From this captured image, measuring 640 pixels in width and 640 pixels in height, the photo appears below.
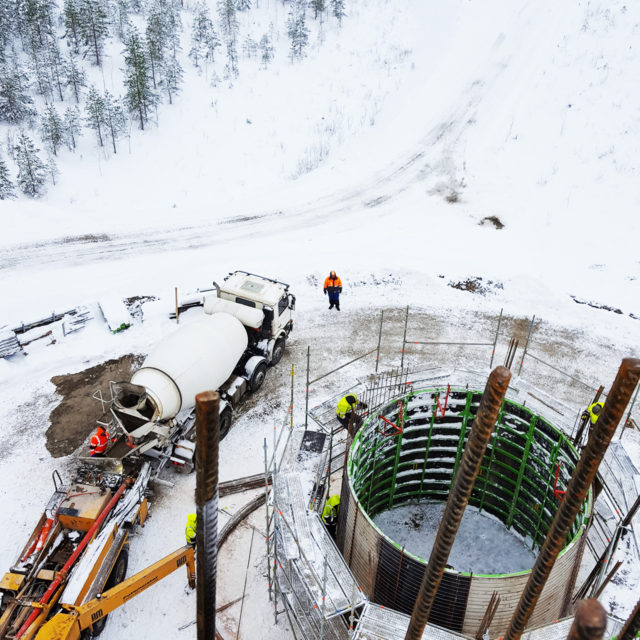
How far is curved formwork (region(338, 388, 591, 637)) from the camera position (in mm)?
9211

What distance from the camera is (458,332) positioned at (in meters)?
21.8

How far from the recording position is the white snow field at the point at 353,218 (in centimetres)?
1594

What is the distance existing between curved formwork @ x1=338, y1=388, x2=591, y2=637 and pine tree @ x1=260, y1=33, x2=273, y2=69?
158 feet

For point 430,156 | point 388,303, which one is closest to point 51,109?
point 430,156

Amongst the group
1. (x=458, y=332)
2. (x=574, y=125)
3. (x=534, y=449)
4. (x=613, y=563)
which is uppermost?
(x=574, y=125)

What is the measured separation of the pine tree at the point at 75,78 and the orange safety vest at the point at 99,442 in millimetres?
43646

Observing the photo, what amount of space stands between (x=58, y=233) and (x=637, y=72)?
3773cm

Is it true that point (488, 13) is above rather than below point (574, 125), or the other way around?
above

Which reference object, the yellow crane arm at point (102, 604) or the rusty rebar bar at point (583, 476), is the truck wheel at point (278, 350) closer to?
the yellow crane arm at point (102, 604)

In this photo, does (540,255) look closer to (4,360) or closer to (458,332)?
(458,332)

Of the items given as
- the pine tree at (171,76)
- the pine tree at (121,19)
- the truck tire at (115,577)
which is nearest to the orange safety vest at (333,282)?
the truck tire at (115,577)

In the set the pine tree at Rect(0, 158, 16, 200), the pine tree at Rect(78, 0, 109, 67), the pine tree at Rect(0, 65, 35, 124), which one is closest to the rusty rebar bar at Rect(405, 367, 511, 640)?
the pine tree at Rect(0, 158, 16, 200)

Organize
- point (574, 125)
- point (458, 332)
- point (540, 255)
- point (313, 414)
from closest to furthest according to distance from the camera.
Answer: point (313, 414) < point (458, 332) < point (540, 255) < point (574, 125)

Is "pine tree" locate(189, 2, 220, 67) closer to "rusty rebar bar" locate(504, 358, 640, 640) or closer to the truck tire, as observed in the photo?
the truck tire
